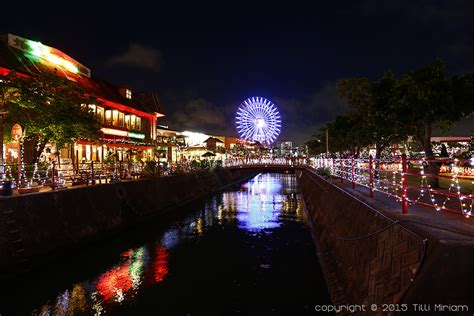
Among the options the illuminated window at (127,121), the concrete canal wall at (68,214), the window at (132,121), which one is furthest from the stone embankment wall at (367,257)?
the window at (132,121)

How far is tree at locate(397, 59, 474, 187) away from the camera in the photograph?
1939 centimetres

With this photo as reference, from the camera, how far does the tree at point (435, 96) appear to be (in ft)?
63.6

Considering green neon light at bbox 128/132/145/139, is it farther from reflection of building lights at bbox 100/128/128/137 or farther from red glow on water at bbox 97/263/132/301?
red glow on water at bbox 97/263/132/301

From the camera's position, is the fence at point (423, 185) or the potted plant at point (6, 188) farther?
the potted plant at point (6, 188)

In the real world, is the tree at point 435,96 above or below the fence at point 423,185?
above

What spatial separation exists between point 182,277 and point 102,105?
27038 millimetres

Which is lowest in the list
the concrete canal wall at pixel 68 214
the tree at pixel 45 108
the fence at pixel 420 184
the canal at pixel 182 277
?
the canal at pixel 182 277

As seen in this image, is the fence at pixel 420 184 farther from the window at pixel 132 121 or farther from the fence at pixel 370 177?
the window at pixel 132 121

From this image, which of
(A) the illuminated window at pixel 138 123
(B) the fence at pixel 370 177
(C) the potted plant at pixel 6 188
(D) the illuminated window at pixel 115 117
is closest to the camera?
(B) the fence at pixel 370 177

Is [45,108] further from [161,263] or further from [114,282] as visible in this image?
[114,282]

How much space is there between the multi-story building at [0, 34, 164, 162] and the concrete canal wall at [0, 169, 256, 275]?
5.04 meters

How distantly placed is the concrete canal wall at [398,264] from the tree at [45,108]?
1524 centimetres

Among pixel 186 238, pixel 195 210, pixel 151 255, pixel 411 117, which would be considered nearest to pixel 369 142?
pixel 411 117

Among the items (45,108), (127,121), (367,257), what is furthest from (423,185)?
(127,121)
